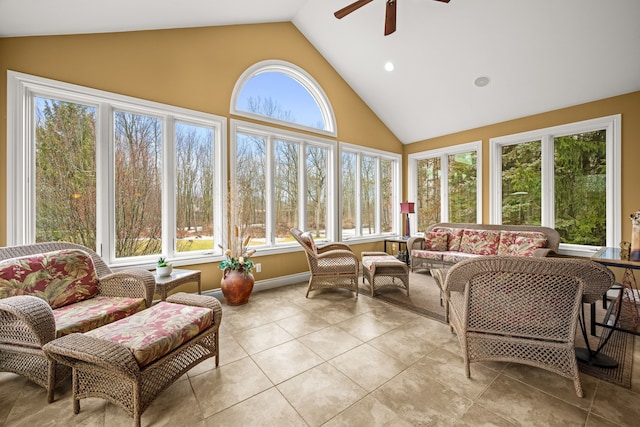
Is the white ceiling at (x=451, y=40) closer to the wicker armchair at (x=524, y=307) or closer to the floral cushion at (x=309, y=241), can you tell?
the floral cushion at (x=309, y=241)

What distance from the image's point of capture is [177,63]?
323cm

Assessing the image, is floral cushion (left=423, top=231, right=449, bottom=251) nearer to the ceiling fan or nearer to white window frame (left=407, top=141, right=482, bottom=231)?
white window frame (left=407, top=141, right=482, bottom=231)

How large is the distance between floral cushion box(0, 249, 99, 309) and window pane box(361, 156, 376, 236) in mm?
4331

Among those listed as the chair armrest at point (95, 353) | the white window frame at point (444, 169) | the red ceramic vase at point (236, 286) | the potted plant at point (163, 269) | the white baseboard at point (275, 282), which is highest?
the white window frame at point (444, 169)

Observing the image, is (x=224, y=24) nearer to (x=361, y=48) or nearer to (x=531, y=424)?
(x=361, y=48)

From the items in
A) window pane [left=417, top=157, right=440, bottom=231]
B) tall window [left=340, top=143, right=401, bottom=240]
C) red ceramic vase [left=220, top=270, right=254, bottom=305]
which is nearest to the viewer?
red ceramic vase [left=220, top=270, right=254, bottom=305]

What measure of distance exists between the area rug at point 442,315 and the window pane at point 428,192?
1465 millimetres

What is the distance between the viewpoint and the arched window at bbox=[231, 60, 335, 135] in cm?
386

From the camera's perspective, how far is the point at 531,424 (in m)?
1.42

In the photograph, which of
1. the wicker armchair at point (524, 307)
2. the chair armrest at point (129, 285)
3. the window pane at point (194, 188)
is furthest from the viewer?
the window pane at point (194, 188)

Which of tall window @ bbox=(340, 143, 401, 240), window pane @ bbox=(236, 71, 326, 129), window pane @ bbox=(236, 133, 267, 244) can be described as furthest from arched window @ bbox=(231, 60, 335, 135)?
tall window @ bbox=(340, 143, 401, 240)

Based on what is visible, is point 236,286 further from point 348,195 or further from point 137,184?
point 348,195

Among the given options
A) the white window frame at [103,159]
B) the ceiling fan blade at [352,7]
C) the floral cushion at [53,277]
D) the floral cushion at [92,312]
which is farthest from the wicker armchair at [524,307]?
the white window frame at [103,159]

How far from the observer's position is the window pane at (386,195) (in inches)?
230
